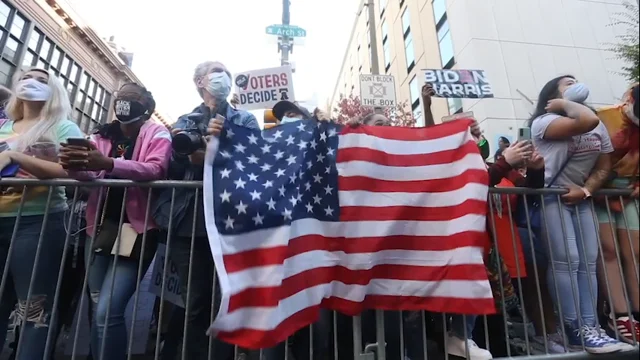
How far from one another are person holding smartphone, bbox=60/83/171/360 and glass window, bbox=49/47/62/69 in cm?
2413

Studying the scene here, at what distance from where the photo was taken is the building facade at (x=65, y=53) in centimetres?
1848

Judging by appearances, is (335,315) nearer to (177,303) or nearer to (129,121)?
(177,303)

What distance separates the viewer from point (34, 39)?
20281 mm

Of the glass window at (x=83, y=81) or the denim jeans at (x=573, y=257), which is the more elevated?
the glass window at (x=83, y=81)

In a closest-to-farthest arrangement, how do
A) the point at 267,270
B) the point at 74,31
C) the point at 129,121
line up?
the point at 267,270 → the point at 129,121 → the point at 74,31

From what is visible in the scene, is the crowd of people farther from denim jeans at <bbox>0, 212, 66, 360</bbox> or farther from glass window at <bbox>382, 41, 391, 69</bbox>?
glass window at <bbox>382, 41, 391, 69</bbox>

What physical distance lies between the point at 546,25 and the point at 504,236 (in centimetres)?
1376

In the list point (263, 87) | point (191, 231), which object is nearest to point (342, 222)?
point (191, 231)

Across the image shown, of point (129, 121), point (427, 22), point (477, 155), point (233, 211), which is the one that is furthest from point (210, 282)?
point (427, 22)

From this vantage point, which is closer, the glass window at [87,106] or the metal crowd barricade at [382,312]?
the metal crowd barricade at [382,312]

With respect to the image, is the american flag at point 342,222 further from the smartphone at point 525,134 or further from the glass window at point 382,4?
the glass window at point 382,4

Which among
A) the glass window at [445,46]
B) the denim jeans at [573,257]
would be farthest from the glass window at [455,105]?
the denim jeans at [573,257]

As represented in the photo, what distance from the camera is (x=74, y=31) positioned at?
24578 mm

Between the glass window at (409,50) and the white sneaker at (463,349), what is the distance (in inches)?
715
